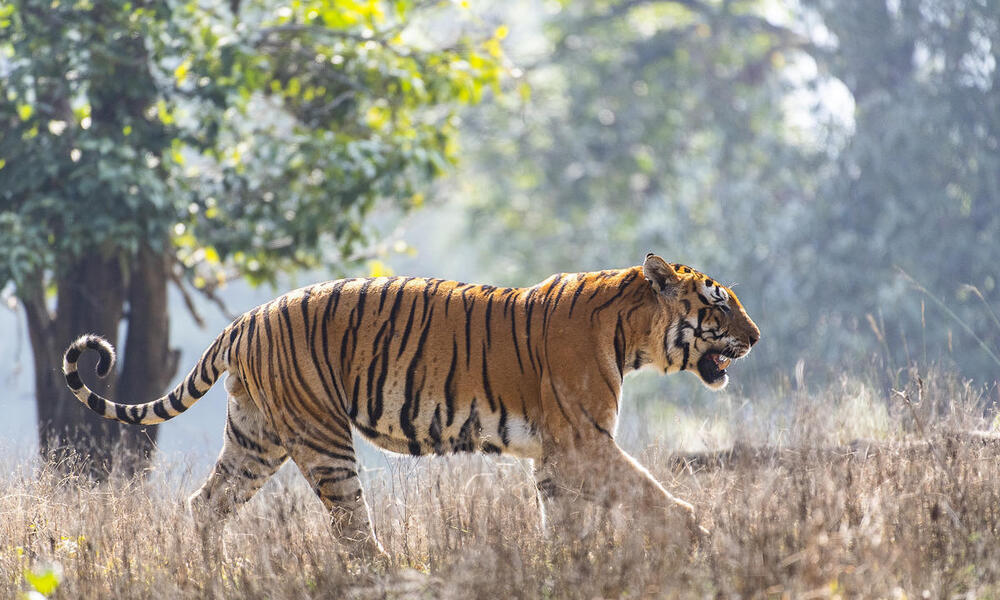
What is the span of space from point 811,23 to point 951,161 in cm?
425

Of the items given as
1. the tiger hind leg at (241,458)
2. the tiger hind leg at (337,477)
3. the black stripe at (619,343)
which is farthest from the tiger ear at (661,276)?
the tiger hind leg at (241,458)

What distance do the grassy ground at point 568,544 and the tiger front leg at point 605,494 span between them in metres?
0.09

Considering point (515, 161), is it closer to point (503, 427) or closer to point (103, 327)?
point (103, 327)

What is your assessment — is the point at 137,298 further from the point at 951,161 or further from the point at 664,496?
the point at 951,161

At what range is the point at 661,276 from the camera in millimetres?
5863

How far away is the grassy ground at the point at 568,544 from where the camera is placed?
13.6 ft

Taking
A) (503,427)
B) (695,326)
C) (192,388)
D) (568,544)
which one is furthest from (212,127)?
(568,544)

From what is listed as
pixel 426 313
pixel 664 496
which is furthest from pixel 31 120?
pixel 664 496

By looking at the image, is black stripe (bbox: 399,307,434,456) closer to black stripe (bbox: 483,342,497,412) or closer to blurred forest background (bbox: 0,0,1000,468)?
black stripe (bbox: 483,342,497,412)

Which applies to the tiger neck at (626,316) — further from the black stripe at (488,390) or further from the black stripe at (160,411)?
the black stripe at (160,411)

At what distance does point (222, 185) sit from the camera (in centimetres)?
1048

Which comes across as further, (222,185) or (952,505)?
(222,185)

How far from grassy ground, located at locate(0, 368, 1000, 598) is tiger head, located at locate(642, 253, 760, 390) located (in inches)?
24.5

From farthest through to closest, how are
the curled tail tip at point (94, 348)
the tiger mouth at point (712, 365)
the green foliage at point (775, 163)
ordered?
the green foliage at point (775, 163), the tiger mouth at point (712, 365), the curled tail tip at point (94, 348)
